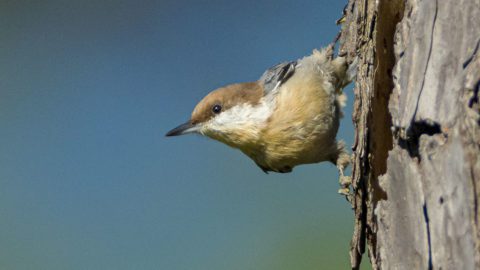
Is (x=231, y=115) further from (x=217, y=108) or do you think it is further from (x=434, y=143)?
(x=434, y=143)

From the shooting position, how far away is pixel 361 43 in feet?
8.54

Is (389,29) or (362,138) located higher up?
(389,29)

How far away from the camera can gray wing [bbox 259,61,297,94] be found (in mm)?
3709

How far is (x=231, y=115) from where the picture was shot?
3.70 meters

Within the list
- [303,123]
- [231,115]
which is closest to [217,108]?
[231,115]

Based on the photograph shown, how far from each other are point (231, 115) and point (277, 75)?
37cm

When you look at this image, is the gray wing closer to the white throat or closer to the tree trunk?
the white throat

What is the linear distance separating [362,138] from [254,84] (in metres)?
1.52

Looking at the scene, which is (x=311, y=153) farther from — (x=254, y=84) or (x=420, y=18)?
(x=420, y=18)

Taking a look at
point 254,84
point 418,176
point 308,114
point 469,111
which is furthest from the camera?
point 254,84

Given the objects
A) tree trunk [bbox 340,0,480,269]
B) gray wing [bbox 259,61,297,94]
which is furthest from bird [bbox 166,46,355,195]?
tree trunk [bbox 340,0,480,269]

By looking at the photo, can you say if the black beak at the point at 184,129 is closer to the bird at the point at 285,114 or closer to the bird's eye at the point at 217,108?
the bird at the point at 285,114

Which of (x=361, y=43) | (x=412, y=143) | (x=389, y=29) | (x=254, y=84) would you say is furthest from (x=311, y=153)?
(x=412, y=143)

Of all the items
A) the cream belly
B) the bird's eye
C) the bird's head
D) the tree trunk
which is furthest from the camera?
the bird's eye
